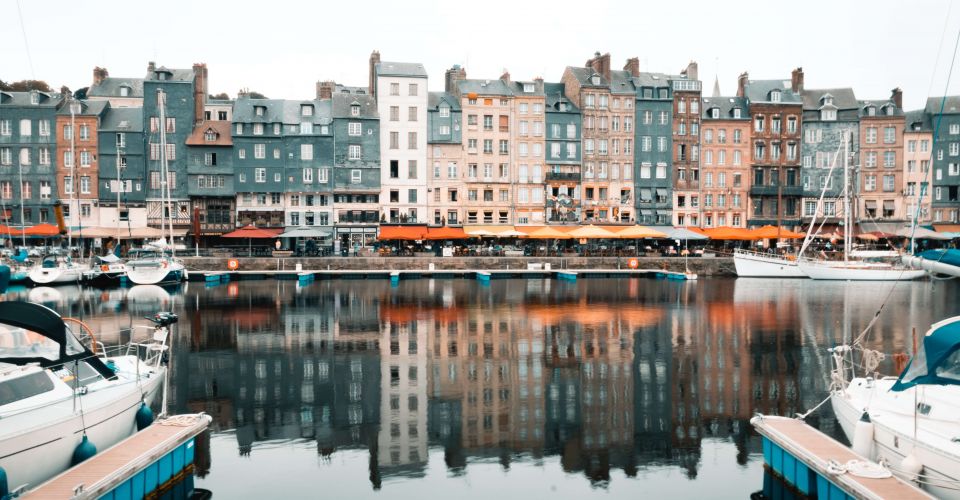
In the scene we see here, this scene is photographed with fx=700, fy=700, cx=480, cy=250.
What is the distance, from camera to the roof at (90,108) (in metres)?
64.9

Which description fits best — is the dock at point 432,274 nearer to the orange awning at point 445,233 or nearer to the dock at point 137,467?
the orange awning at point 445,233

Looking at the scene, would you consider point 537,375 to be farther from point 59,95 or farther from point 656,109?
point 59,95

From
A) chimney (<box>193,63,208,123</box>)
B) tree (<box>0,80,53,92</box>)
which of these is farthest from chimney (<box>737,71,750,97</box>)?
tree (<box>0,80,53,92</box>)

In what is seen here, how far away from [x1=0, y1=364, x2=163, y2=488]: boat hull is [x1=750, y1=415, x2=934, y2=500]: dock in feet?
41.2

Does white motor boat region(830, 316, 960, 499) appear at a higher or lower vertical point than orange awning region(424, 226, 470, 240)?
lower

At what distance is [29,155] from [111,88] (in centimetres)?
1260

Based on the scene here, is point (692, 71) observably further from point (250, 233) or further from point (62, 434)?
point (62, 434)

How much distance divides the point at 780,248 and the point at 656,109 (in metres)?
18.3

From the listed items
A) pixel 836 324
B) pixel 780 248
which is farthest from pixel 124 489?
pixel 780 248

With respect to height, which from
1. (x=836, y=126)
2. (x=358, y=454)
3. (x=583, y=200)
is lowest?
(x=358, y=454)

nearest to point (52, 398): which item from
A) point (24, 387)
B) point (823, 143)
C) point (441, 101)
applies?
point (24, 387)

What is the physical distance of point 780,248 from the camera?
6588 cm

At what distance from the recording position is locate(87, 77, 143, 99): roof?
7238 cm

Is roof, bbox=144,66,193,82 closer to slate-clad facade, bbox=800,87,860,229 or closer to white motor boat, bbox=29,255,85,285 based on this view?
white motor boat, bbox=29,255,85,285
